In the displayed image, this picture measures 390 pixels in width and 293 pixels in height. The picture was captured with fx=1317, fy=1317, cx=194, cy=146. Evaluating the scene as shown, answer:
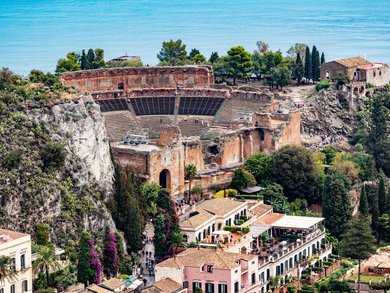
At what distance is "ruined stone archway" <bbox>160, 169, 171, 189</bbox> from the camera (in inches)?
3300

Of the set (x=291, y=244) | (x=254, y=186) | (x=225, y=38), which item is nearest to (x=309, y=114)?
(x=254, y=186)

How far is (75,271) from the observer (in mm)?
67438

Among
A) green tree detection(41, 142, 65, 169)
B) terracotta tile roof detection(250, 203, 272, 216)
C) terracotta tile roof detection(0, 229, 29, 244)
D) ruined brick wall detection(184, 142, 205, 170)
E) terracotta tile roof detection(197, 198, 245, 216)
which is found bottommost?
terracotta tile roof detection(250, 203, 272, 216)

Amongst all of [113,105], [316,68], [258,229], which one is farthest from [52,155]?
[316,68]

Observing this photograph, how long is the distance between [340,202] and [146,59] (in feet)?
257

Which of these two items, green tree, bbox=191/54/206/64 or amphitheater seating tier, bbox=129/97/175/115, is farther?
green tree, bbox=191/54/206/64

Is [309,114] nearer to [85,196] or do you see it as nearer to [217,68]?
[217,68]

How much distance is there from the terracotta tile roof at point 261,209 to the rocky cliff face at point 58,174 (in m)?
9.84

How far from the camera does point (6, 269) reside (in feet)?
199

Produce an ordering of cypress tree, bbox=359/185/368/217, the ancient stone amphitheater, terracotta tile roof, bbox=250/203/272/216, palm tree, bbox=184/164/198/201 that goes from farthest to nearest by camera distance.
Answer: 1. palm tree, bbox=184/164/198/201
2. the ancient stone amphitheater
3. cypress tree, bbox=359/185/368/217
4. terracotta tile roof, bbox=250/203/272/216

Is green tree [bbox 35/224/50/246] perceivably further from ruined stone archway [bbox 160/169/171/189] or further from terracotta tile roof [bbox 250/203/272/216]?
ruined stone archway [bbox 160/169/171/189]

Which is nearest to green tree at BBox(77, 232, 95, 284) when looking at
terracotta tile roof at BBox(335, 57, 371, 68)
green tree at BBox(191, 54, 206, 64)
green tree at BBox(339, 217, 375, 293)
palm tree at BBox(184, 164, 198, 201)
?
green tree at BBox(339, 217, 375, 293)

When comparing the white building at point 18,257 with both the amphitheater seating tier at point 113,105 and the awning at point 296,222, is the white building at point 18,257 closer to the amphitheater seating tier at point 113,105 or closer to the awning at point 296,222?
the awning at point 296,222

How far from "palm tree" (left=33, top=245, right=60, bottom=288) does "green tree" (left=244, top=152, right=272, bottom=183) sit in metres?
24.8
